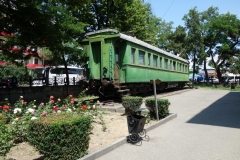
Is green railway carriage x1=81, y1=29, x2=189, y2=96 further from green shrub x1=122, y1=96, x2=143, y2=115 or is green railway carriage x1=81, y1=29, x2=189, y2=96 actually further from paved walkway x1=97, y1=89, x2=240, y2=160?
paved walkway x1=97, y1=89, x2=240, y2=160

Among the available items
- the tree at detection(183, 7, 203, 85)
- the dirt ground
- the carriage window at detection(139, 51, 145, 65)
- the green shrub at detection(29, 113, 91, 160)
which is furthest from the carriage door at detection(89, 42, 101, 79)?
the tree at detection(183, 7, 203, 85)

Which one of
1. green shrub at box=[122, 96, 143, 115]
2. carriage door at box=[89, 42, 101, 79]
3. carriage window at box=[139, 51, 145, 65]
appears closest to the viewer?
green shrub at box=[122, 96, 143, 115]

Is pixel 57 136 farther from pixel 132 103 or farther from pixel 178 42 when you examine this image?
pixel 178 42

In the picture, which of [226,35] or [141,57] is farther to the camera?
[226,35]

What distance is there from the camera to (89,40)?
1235cm

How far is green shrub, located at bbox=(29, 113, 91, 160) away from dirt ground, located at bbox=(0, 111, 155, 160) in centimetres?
67

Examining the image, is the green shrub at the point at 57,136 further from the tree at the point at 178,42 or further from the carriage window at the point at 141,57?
the tree at the point at 178,42

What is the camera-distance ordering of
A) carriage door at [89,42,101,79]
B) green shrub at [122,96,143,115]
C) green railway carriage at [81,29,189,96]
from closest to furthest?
green shrub at [122,96,143,115], green railway carriage at [81,29,189,96], carriage door at [89,42,101,79]

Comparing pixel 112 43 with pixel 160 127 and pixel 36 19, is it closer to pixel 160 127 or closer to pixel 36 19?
pixel 36 19

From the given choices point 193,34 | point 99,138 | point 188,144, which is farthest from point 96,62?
point 193,34

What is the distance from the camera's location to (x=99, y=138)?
19.7ft

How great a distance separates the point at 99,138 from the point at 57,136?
2.26m

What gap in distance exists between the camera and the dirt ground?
4766 mm

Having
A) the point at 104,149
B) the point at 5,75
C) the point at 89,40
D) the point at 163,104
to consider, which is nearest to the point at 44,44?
the point at 89,40
